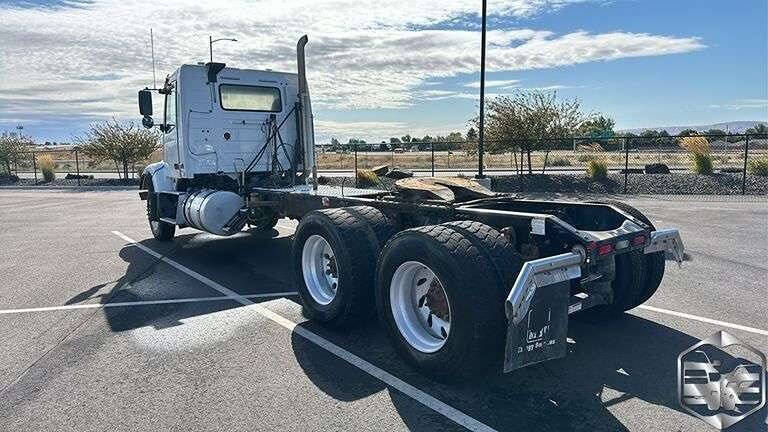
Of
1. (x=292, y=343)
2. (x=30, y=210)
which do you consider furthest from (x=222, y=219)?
(x=30, y=210)

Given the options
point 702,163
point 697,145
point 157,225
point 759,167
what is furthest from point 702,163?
point 157,225

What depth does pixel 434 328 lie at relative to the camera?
4.39 m

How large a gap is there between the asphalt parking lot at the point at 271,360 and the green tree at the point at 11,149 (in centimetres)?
2892

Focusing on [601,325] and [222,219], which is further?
[222,219]

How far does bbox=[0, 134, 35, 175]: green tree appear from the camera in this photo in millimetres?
31969

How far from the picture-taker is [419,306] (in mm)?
4469

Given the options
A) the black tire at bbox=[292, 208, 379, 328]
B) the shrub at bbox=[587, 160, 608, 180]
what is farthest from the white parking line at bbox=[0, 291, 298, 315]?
the shrub at bbox=[587, 160, 608, 180]

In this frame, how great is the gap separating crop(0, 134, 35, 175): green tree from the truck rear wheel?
110ft

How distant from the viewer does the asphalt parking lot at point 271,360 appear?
365 cm

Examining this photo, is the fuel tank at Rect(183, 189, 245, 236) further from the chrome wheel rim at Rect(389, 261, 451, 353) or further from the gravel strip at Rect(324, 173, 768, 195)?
the gravel strip at Rect(324, 173, 768, 195)

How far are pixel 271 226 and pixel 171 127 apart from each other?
271cm

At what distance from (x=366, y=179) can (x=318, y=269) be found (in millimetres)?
13818

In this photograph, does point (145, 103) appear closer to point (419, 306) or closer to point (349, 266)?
point (349, 266)

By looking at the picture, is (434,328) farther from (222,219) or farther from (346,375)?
(222,219)
